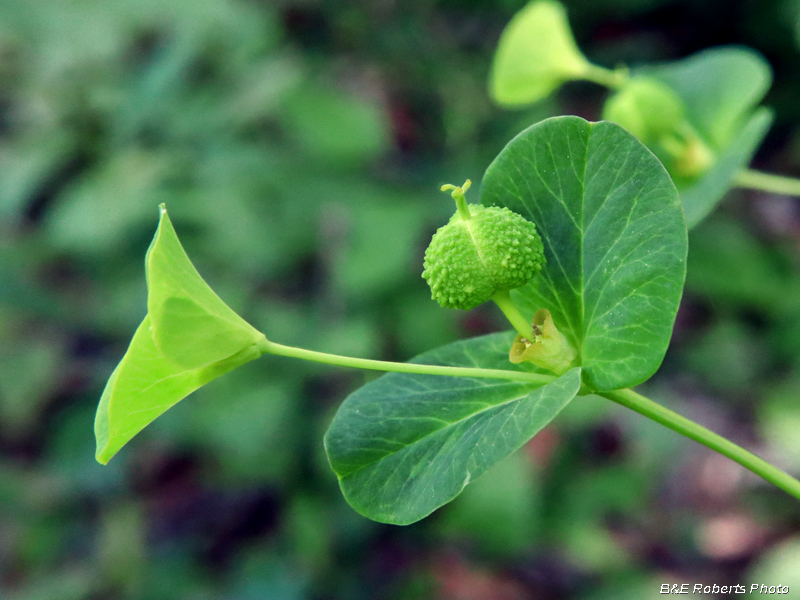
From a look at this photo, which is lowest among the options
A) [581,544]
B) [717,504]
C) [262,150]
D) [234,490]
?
[717,504]

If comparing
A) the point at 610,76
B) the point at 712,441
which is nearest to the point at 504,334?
the point at 712,441

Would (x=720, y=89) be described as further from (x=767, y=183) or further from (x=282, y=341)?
(x=282, y=341)

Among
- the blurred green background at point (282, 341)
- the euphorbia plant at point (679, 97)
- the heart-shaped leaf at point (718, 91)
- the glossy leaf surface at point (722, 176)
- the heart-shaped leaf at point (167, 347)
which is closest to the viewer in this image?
the heart-shaped leaf at point (167, 347)

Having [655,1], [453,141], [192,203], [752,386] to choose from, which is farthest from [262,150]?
[752,386]

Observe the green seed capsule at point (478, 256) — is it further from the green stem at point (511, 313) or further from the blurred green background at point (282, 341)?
the blurred green background at point (282, 341)

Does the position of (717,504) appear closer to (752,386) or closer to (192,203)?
(752,386)

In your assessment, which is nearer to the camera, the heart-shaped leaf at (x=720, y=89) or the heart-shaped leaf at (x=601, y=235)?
the heart-shaped leaf at (x=601, y=235)

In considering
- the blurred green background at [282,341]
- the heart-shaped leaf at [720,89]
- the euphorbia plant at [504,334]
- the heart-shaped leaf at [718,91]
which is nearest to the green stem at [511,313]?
the euphorbia plant at [504,334]

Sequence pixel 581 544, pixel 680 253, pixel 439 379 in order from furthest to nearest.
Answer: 1. pixel 581 544
2. pixel 439 379
3. pixel 680 253
